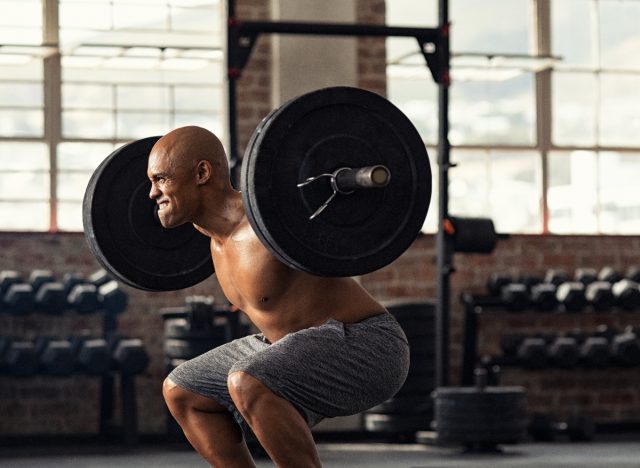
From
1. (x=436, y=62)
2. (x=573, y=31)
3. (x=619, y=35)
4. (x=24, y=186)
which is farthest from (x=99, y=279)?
(x=619, y=35)

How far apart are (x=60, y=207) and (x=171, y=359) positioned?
3.56 feet

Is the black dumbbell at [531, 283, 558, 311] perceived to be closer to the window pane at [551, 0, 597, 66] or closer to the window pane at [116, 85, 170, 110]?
the window pane at [551, 0, 597, 66]

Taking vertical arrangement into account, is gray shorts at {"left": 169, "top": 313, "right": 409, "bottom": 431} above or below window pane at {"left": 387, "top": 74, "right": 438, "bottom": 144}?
below

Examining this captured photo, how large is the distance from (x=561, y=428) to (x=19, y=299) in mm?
2873

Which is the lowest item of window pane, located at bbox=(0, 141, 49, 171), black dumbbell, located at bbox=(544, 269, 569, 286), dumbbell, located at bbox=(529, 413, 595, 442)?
dumbbell, located at bbox=(529, 413, 595, 442)

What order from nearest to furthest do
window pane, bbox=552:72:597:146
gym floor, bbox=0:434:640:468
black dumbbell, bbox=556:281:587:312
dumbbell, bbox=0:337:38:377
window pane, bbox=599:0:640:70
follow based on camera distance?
1. gym floor, bbox=0:434:640:468
2. dumbbell, bbox=0:337:38:377
3. black dumbbell, bbox=556:281:587:312
4. window pane, bbox=552:72:597:146
5. window pane, bbox=599:0:640:70

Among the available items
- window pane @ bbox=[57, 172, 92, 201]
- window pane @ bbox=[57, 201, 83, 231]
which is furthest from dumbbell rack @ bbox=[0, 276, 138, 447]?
window pane @ bbox=[57, 172, 92, 201]

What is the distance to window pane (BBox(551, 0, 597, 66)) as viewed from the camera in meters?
7.05

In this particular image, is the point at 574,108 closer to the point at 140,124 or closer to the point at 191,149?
the point at 140,124

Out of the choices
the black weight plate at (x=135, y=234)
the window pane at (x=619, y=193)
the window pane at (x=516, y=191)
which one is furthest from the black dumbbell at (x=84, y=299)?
the window pane at (x=619, y=193)

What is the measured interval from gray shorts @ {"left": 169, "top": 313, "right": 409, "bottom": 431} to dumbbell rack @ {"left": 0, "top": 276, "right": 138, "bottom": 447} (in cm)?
315

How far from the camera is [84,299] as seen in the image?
5.84 metres

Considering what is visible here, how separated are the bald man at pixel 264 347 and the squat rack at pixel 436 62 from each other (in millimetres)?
2591

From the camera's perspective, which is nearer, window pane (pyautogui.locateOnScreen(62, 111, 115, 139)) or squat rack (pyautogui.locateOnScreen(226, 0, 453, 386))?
squat rack (pyautogui.locateOnScreen(226, 0, 453, 386))
